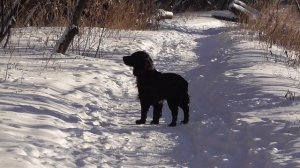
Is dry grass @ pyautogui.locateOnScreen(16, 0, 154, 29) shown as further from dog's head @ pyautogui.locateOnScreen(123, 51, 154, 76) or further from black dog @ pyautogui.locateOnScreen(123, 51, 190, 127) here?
black dog @ pyautogui.locateOnScreen(123, 51, 190, 127)

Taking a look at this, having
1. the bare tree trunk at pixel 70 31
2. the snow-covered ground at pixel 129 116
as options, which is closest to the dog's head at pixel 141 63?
the snow-covered ground at pixel 129 116

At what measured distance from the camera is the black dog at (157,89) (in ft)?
20.3

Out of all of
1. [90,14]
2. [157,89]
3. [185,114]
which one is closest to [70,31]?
[90,14]

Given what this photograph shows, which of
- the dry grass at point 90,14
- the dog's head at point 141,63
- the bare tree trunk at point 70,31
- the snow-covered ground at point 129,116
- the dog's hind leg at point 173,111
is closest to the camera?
the snow-covered ground at point 129,116

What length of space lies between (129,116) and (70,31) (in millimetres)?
4071

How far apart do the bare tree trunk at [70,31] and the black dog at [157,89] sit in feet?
12.9

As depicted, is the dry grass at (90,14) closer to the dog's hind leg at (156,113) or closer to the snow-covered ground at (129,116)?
the snow-covered ground at (129,116)

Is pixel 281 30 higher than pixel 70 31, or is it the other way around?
pixel 281 30

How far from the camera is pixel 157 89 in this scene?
6266mm

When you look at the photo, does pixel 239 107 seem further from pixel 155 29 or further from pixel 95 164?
pixel 155 29

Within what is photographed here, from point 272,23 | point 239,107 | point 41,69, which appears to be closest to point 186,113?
point 239,107

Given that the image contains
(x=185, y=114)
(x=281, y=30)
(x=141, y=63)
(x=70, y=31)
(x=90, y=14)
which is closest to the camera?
(x=185, y=114)

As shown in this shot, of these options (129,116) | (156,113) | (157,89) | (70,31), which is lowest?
(129,116)

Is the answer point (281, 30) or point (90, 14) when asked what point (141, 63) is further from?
point (281, 30)
